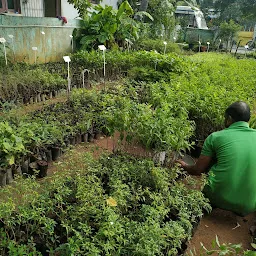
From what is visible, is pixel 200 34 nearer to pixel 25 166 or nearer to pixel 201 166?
pixel 201 166

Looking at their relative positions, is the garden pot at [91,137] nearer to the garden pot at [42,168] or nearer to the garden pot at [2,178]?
the garden pot at [42,168]

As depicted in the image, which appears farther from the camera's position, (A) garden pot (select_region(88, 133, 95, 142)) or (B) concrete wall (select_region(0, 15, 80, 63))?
(B) concrete wall (select_region(0, 15, 80, 63))

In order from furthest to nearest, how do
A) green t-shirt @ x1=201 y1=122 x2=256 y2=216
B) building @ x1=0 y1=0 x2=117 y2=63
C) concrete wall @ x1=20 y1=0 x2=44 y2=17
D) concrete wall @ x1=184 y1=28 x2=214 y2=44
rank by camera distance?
concrete wall @ x1=184 y1=28 x2=214 y2=44, concrete wall @ x1=20 y1=0 x2=44 y2=17, building @ x1=0 y1=0 x2=117 y2=63, green t-shirt @ x1=201 y1=122 x2=256 y2=216

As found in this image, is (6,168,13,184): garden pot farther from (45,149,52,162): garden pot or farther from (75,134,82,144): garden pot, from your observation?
(75,134,82,144): garden pot

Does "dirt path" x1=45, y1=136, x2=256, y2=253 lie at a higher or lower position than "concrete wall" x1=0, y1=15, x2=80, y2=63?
lower

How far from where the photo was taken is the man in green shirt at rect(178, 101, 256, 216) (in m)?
2.73

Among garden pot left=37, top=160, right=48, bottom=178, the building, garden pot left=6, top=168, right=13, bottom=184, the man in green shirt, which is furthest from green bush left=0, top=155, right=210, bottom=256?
the building

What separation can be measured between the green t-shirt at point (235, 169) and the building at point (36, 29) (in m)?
6.05

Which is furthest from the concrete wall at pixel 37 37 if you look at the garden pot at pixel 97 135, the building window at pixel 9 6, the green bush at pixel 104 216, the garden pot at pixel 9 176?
the green bush at pixel 104 216

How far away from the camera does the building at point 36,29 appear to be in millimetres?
7994

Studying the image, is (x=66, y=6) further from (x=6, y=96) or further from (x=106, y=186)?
(x=106, y=186)

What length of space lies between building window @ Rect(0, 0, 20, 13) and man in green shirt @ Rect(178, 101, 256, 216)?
9.18 metres

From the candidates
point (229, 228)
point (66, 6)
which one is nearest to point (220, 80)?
point (229, 228)

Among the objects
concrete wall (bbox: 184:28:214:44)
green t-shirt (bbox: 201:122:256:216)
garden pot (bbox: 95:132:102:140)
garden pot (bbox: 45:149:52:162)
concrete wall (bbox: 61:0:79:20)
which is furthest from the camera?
concrete wall (bbox: 184:28:214:44)
